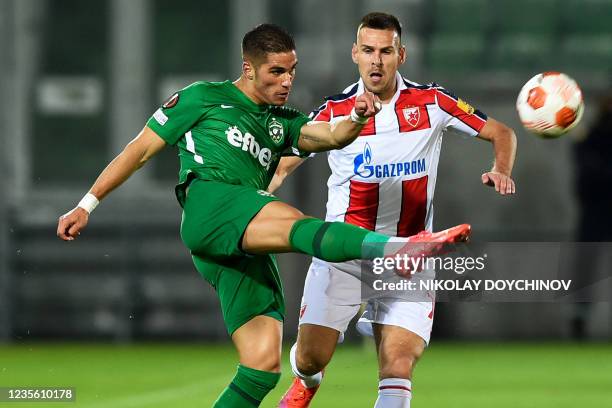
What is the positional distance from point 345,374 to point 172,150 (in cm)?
362

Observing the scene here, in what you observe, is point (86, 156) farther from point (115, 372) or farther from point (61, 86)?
point (115, 372)

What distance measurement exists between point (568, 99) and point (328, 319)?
58.4 inches

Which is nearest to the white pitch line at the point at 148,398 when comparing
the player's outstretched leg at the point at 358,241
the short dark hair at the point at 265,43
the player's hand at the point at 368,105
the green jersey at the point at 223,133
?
the green jersey at the point at 223,133

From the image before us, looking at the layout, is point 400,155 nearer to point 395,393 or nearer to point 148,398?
point 395,393

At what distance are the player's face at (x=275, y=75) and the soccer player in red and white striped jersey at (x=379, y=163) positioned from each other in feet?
1.91

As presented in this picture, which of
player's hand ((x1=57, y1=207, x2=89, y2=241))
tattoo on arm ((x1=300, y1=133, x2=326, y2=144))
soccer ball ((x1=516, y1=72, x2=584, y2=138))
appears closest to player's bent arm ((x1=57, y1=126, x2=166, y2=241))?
player's hand ((x1=57, y1=207, x2=89, y2=241))

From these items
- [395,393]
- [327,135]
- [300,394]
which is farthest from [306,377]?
[327,135]

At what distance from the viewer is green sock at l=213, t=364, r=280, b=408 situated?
5.43 m

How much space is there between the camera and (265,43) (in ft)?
18.4

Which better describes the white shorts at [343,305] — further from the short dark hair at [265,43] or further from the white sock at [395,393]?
the short dark hair at [265,43]

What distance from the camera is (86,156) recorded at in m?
12.6

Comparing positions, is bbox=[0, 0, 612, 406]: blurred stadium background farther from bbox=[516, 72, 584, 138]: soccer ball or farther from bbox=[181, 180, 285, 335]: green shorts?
bbox=[181, 180, 285, 335]: green shorts

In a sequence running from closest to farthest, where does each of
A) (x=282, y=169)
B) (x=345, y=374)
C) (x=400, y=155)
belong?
1. (x=400, y=155)
2. (x=282, y=169)
3. (x=345, y=374)

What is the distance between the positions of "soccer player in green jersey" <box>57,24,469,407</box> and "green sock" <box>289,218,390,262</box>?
11 centimetres
